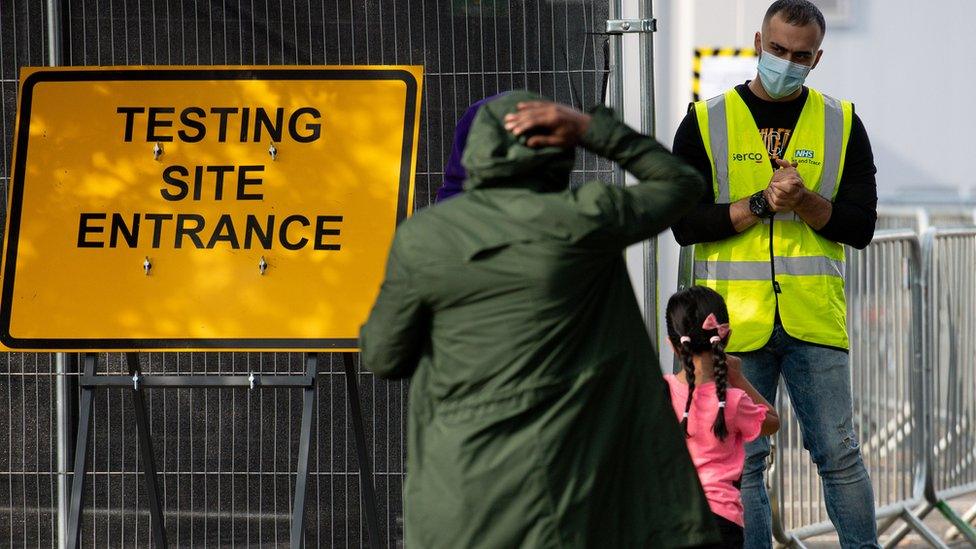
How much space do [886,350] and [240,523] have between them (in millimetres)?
3316

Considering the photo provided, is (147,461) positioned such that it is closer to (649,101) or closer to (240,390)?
(240,390)

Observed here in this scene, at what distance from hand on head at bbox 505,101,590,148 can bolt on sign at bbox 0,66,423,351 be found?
82.9 inches

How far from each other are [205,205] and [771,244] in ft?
6.61

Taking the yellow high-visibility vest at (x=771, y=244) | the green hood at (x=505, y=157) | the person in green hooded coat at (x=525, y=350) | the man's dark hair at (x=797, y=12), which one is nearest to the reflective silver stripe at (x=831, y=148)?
the yellow high-visibility vest at (x=771, y=244)

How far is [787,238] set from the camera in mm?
5020

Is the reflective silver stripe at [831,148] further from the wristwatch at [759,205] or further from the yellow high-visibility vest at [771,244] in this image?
the wristwatch at [759,205]

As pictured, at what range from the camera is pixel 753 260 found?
16.5 feet

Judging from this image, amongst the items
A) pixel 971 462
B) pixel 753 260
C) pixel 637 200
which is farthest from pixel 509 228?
pixel 971 462

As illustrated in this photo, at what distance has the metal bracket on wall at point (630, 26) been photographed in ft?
18.5

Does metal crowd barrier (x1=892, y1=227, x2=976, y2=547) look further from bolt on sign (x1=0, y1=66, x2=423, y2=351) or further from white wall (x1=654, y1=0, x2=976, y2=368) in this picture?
bolt on sign (x1=0, y1=66, x2=423, y2=351)

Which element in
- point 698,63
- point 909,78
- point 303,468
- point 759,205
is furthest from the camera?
point 909,78

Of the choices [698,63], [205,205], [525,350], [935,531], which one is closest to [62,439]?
[205,205]

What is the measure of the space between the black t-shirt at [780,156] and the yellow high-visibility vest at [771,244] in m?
0.03

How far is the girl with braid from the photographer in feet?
14.4
